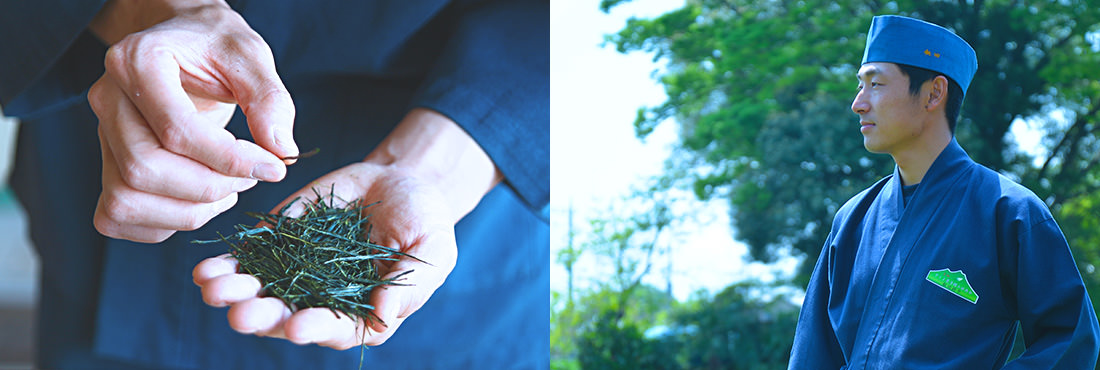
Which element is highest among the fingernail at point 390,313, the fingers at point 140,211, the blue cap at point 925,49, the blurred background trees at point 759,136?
the blue cap at point 925,49

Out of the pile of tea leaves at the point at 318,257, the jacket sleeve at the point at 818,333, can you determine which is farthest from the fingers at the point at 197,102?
the jacket sleeve at the point at 818,333

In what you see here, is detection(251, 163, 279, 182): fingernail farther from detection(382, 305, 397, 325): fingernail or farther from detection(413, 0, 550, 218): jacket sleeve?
detection(413, 0, 550, 218): jacket sleeve

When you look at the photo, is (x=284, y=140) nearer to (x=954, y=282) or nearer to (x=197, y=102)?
(x=197, y=102)

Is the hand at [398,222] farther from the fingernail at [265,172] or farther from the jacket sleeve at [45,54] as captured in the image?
the jacket sleeve at [45,54]

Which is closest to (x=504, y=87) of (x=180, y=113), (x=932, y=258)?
(x=180, y=113)

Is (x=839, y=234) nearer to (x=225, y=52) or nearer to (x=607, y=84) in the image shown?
(x=225, y=52)

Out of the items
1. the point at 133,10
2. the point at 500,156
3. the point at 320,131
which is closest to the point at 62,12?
the point at 133,10
